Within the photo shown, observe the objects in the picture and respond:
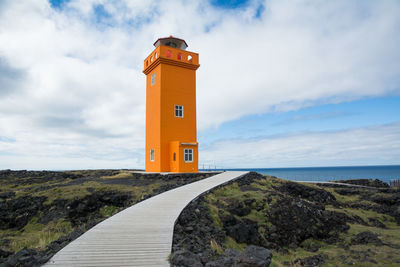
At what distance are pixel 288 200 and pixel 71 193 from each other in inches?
505

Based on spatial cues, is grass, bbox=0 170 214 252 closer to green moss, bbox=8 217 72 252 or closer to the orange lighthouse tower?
green moss, bbox=8 217 72 252

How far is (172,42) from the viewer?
2583 cm

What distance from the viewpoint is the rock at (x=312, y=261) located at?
30.0ft

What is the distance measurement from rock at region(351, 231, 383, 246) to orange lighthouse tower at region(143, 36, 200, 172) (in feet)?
46.2

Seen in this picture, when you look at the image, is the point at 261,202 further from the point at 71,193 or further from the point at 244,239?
the point at 71,193

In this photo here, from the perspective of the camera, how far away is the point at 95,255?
20.5ft

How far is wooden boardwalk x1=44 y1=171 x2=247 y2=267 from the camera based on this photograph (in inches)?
236

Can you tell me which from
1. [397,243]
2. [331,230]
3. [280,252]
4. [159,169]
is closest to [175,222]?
[280,252]

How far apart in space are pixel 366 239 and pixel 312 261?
169 inches

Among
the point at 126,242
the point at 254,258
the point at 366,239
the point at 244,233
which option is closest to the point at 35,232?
the point at 126,242

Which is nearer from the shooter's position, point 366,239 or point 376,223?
point 366,239

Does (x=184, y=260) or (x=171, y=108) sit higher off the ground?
(x=171, y=108)

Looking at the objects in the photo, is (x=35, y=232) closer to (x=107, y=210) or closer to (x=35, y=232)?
(x=35, y=232)

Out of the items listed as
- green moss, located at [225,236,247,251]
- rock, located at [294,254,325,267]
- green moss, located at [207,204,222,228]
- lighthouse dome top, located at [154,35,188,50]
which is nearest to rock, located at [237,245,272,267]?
green moss, located at [225,236,247,251]
